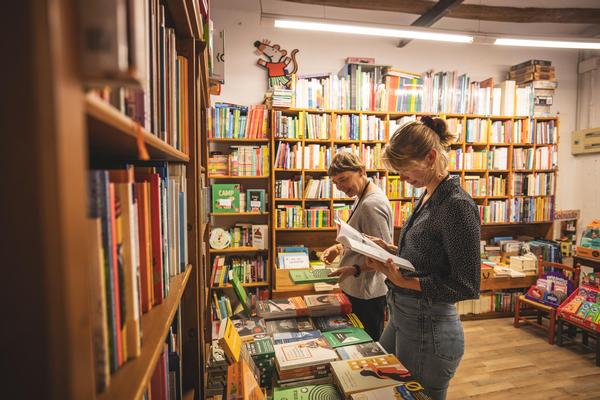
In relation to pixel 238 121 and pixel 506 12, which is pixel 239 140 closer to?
pixel 238 121

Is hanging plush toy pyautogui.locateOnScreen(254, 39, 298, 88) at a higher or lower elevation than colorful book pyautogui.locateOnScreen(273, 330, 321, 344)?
higher

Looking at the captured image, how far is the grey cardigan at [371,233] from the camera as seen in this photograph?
6.00 ft

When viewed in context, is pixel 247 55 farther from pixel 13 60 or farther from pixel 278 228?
pixel 13 60

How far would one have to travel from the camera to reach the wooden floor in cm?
246

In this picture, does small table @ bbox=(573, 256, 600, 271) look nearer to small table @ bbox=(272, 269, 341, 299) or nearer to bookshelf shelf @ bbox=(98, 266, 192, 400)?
small table @ bbox=(272, 269, 341, 299)

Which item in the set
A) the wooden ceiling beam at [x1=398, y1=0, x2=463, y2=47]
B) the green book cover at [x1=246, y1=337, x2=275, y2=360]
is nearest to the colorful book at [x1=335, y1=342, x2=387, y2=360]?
the green book cover at [x1=246, y1=337, x2=275, y2=360]

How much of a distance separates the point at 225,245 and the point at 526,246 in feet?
12.4

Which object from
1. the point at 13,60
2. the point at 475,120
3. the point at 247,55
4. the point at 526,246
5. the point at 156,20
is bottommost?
the point at 526,246

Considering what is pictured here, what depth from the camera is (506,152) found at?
13.2ft

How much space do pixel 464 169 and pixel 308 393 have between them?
11.7 feet

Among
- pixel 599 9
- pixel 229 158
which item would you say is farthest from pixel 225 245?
pixel 599 9

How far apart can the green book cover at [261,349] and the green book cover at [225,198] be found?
2.17 m

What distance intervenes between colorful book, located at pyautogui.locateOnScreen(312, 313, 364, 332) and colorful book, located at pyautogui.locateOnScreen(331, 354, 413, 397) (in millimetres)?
356

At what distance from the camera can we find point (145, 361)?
1.55 ft
